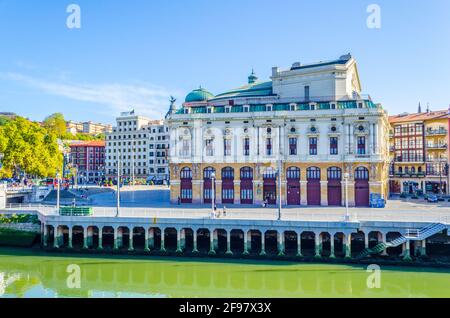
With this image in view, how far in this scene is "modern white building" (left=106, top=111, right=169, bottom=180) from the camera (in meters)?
146

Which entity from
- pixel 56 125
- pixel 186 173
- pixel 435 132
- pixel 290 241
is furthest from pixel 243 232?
pixel 56 125

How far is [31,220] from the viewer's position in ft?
177

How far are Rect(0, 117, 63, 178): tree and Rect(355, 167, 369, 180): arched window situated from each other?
189 feet

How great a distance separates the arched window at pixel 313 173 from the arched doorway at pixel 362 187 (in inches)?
227

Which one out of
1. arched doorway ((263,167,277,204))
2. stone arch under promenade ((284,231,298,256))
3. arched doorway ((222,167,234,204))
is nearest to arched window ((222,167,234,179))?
arched doorway ((222,167,234,204))

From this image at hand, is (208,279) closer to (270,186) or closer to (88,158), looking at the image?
(270,186)

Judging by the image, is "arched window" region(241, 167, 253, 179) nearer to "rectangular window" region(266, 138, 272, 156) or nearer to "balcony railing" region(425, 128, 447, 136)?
"rectangular window" region(266, 138, 272, 156)

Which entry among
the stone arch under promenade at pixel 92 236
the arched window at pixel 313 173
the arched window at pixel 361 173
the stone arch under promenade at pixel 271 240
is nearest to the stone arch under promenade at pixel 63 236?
the stone arch under promenade at pixel 92 236

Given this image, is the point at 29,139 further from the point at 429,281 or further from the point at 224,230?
→ the point at 429,281

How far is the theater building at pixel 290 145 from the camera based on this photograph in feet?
214

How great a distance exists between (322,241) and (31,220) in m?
35.3

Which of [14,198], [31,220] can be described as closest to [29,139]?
[14,198]

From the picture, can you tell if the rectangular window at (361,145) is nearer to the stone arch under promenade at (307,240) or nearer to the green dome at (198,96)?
the stone arch under promenade at (307,240)

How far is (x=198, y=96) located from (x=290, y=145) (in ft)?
81.3
